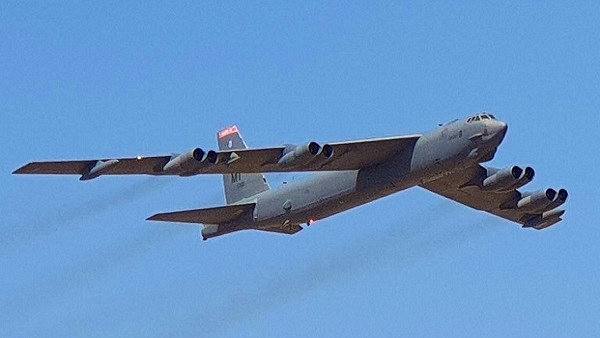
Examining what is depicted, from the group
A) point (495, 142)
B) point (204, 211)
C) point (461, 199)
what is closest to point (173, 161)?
point (204, 211)

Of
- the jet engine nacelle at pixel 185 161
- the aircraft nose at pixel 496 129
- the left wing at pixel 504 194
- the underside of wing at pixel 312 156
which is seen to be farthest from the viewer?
the left wing at pixel 504 194

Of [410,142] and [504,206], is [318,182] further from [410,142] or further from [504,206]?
[504,206]

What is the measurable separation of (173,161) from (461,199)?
51.1 ft

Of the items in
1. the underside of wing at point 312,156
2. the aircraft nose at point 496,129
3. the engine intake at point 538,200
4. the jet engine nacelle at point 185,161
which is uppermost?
the jet engine nacelle at point 185,161

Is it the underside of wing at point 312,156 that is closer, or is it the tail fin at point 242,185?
the underside of wing at point 312,156

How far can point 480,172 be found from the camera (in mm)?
62688

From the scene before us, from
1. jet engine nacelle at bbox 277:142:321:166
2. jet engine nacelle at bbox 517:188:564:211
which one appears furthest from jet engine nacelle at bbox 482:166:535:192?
jet engine nacelle at bbox 277:142:321:166

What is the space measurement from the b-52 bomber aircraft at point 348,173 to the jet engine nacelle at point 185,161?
4 cm

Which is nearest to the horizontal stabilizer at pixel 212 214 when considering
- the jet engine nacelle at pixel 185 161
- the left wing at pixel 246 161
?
the left wing at pixel 246 161

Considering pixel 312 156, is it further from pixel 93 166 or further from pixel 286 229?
pixel 286 229

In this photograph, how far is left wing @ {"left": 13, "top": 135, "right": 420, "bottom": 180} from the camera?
55562 millimetres

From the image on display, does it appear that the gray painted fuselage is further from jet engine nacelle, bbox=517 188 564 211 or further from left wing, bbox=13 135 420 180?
jet engine nacelle, bbox=517 188 564 211

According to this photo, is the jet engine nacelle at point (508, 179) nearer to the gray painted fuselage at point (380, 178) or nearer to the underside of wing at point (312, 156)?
the gray painted fuselage at point (380, 178)

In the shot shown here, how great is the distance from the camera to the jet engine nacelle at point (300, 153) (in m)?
55.8
